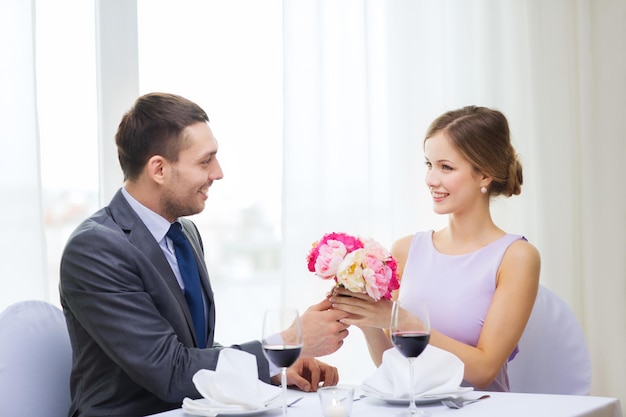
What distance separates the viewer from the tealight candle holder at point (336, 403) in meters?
1.58

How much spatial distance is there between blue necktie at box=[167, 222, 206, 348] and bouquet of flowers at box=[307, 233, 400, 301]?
418mm

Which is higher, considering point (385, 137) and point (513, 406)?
point (385, 137)

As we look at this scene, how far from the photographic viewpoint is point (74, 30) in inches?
113

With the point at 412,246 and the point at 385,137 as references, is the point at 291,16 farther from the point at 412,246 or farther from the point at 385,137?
the point at 412,246

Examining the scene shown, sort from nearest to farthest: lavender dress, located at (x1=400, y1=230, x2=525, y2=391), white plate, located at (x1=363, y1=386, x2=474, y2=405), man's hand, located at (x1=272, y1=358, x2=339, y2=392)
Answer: white plate, located at (x1=363, y1=386, x2=474, y2=405), man's hand, located at (x1=272, y1=358, x2=339, y2=392), lavender dress, located at (x1=400, y1=230, x2=525, y2=391)

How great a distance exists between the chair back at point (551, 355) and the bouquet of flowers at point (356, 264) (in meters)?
0.66

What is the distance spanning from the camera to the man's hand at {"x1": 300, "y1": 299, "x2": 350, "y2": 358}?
80.7 inches

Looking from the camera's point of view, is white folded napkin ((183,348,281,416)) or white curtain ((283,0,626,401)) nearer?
white folded napkin ((183,348,281,416))

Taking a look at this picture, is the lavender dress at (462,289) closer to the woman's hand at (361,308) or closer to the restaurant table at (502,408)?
the woman's hand at (361,308)

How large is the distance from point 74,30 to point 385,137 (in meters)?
1.51

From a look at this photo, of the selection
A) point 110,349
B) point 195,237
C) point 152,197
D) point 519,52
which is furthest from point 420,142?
point 110,349

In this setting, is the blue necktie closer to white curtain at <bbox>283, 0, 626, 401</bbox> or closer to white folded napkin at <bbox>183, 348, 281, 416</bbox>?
white folded napkin at <bbox>183, 348, 281, 416</bbox>

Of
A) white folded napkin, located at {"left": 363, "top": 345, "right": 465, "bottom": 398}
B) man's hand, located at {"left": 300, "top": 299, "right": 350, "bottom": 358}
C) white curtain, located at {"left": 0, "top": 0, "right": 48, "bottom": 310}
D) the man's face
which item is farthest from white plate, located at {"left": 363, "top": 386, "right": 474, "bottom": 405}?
white curtain, located at {"left": 0, "top": 0, "right": 48, "bottom": 310}

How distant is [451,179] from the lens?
8.38 ft
